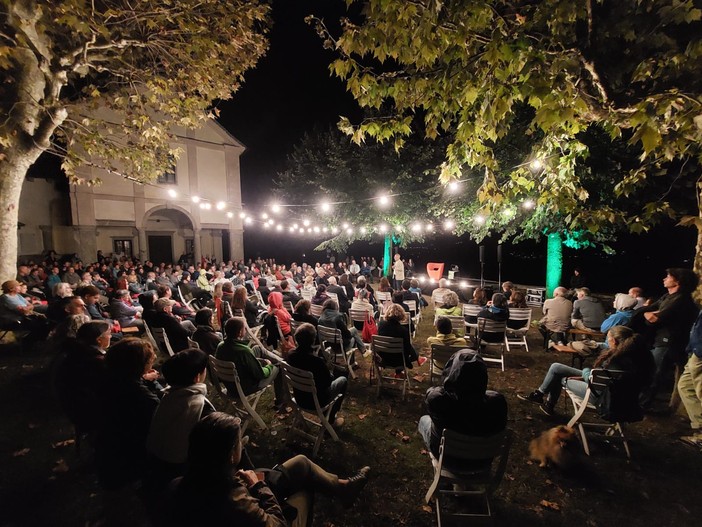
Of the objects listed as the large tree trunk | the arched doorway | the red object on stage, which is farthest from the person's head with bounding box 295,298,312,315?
the arched doorway

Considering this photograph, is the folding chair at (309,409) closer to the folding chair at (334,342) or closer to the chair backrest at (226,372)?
the chair backrest at (226,372)

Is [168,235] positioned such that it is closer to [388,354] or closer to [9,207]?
[9,207]

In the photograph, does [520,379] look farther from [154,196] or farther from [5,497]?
[154,196]

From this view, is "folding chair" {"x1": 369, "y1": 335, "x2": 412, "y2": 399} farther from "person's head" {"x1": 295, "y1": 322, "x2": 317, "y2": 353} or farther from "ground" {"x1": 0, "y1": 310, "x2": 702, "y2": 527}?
"person's head" {"x1": 295, "y1": 322, "x2": 317, "y2": 353}

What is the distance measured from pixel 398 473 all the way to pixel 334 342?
2.33 metres

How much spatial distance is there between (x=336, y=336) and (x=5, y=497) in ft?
12.6

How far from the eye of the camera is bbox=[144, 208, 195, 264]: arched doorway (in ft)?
64.7

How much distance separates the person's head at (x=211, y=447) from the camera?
1.54 metres

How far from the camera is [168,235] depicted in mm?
20500

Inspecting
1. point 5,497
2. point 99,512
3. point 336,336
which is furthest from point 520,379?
point 5,497

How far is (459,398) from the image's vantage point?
2627 mm

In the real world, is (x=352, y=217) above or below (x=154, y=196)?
below

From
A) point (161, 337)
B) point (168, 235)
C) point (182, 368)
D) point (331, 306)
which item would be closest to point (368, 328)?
point (331, 306)

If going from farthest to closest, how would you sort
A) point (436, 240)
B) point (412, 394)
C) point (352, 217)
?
1. point (436, 240)
2. point (352, 217)
3. point (412, 394)
